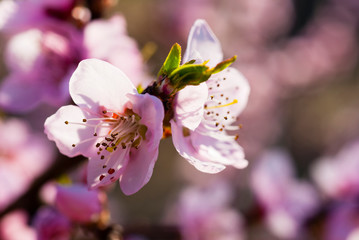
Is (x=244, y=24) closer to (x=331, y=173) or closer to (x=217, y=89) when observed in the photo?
(x=331, y=173)

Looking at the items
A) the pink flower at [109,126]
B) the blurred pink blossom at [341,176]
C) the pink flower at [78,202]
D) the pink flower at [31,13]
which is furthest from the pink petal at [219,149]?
the blurred pink blossom at [341,176]

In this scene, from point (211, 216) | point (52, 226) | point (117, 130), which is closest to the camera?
point (117, 130)

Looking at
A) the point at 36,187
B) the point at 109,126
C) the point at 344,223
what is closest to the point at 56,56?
the point at 36,187

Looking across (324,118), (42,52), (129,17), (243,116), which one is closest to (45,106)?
(129,17)

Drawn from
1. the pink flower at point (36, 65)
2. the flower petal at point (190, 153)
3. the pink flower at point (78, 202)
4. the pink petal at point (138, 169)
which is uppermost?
the flower petal at point (190, 153)

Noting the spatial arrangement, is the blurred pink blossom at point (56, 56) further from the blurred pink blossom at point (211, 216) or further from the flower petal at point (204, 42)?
the blurred pink blossom at point (211, 216)

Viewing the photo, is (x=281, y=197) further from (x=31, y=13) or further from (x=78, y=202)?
(x=31, y=13)
